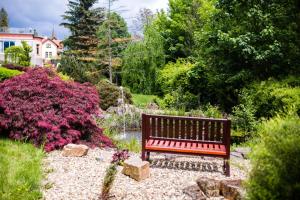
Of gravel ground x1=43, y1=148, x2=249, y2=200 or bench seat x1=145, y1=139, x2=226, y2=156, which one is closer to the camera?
gravel ground x1=43, y1=148, x2=249, y2=200

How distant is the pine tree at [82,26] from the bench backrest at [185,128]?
74.0 feet

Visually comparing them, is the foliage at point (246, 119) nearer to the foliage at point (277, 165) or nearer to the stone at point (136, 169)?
the stone at point (136, 169)

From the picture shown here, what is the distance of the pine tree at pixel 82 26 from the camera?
29.5m

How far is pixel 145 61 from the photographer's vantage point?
22.8 metres

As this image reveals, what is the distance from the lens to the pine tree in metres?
29.5

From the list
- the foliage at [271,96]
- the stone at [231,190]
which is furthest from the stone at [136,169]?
the foliage at [271,96]

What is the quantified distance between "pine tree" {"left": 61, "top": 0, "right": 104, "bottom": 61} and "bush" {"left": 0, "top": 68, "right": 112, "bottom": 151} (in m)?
20.3

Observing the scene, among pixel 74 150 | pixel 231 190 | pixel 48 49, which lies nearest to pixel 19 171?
pixel 74 150


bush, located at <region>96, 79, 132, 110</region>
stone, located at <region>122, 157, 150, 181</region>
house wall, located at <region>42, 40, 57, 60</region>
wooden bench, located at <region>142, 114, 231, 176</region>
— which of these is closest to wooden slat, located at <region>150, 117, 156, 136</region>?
wooden bench, located at <region>142, 114, 231, 176</region>

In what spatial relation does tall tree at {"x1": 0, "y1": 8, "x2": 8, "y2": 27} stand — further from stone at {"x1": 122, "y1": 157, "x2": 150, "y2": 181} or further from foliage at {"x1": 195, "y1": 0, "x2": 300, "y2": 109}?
stone at {"x1": 122, "y1": 157, "x2": 150, "y2": 181}

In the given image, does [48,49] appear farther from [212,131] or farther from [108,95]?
[212,131]

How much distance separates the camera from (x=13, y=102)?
7.96 meters

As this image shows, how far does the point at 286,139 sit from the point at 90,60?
83.9ft

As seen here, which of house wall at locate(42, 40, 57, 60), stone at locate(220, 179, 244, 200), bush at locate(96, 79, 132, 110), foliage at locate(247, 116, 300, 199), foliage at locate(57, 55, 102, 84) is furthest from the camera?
house wall at locate(42, 40, 57, 60)
